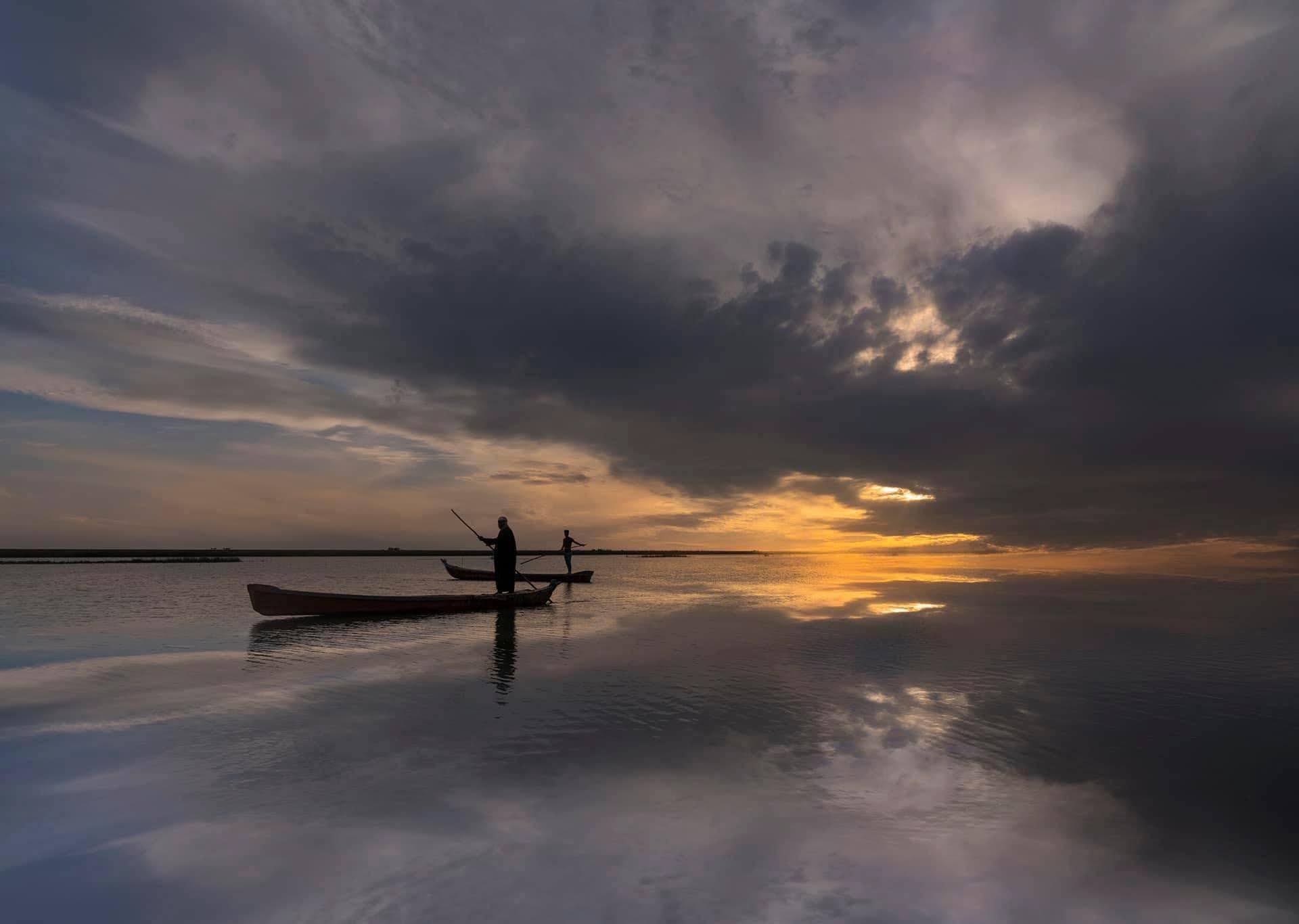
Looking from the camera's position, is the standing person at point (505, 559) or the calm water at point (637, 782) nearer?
the calm water at point (637, 782)

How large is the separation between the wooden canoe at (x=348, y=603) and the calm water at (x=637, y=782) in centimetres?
394

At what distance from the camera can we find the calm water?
5910mm

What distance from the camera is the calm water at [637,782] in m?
5.91

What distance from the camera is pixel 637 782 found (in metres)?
8.56

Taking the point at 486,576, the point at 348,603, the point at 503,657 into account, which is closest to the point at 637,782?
the point at 503,657

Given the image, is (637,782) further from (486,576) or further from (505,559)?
(486,576)

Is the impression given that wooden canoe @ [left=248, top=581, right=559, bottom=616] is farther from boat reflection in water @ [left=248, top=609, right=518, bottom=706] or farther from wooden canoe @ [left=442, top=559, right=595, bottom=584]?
wooden canoe @ [left=442, top=559, right=595, bottom=584]

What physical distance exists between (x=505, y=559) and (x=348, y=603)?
6.06 m

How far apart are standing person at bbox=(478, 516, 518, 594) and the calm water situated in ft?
25.7

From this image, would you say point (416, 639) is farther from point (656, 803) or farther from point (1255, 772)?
point (1255, 772)

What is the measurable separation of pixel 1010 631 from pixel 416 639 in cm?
2006

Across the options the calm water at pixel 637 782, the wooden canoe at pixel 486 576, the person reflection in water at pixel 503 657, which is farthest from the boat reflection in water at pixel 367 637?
the wooden canoe at pixel 486 576

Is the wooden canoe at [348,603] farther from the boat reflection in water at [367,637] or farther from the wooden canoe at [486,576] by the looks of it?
the wooden canoe at [486,576]

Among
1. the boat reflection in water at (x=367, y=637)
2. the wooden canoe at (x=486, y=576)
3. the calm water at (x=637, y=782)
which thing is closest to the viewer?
the calm water at (x=637, y=782)
